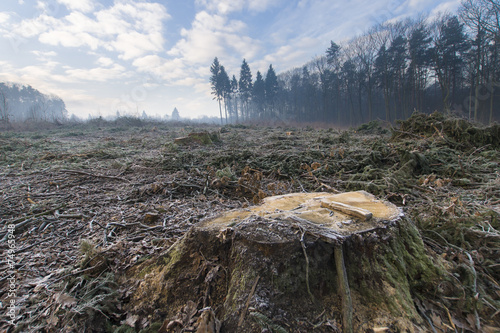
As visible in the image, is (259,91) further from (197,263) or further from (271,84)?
(197,263)

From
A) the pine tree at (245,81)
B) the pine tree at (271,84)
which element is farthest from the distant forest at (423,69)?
the pine tree at (245,81)

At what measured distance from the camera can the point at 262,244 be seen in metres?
1.31

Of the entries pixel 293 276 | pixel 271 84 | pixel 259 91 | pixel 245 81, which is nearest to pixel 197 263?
pixel 293 276

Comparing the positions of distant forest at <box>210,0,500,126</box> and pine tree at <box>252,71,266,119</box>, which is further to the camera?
pine tree at <box>252,71,266,119</box>

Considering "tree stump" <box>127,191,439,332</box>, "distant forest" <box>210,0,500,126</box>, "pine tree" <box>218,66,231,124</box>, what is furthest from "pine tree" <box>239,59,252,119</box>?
"tree stump" <box>127,191,439,332</box>

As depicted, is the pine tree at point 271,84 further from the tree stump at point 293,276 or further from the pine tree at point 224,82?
the tree stump at point 293,276

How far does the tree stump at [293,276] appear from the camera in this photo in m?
1.19

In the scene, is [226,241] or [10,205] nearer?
[226,241]

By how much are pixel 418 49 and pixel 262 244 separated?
3262 cm

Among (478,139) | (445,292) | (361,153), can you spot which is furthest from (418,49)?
(445,292)

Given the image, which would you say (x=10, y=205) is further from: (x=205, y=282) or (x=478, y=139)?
(x=478, y=139)

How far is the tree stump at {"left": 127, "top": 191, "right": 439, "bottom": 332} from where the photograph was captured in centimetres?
119

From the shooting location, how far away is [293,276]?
127cm

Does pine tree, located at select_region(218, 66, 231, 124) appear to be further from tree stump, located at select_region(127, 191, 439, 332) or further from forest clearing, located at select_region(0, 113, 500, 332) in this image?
tree stump, located at select_region(127, 191, 439, 332)
